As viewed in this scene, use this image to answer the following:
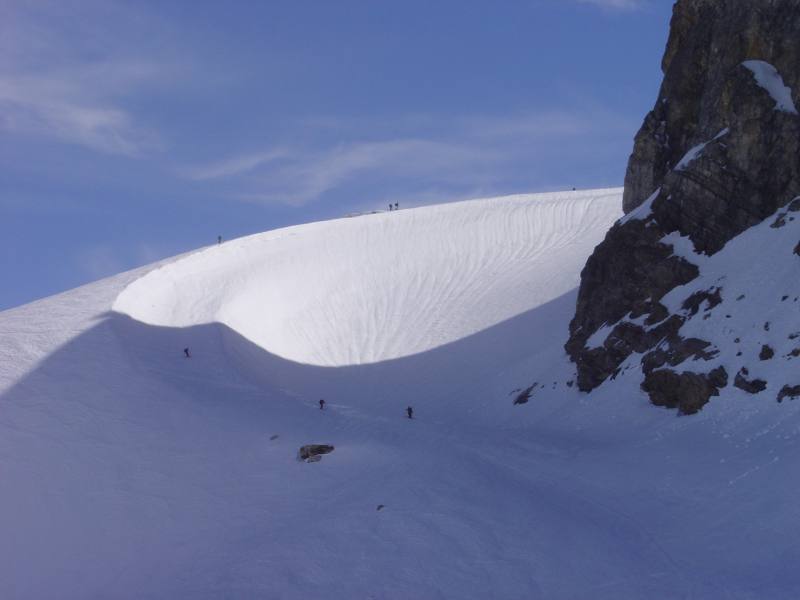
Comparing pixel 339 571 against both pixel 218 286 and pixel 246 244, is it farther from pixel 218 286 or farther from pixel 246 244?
pixel 246 244

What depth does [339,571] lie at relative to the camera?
1431 cm

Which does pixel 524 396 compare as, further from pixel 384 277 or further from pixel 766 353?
pixel 384 277

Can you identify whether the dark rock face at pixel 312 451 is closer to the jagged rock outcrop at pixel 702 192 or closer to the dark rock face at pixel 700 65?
the jagged rock outcrop at pixel 702 192

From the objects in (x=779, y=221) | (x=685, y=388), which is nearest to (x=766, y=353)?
(x=685, y=388)

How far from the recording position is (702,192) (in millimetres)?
25484

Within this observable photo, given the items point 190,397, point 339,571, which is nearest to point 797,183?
point 339,571

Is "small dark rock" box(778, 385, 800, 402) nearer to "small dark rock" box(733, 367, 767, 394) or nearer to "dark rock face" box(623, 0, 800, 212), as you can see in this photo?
"small dark rock" box(733, 367, 767, 394)

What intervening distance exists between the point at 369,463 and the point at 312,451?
1.80 metres

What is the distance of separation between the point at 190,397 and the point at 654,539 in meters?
17.2

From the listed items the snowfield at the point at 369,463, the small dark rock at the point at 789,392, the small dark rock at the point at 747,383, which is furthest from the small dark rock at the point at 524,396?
the small dark rock at the point at 789,392

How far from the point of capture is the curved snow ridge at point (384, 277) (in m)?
39.8

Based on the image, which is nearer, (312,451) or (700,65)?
(312,451)

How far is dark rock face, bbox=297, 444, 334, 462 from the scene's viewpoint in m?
21.8

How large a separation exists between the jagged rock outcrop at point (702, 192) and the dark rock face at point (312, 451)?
25.9 ft
